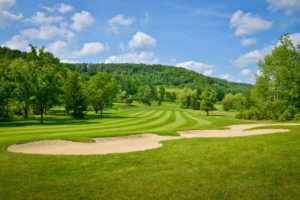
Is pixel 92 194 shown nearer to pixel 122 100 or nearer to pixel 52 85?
pixel 52 85

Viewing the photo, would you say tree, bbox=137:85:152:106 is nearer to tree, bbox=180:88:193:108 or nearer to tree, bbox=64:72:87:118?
tree, bbox=180:88:193:108

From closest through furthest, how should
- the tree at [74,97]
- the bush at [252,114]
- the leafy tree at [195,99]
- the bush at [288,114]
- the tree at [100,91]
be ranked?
the bush at [288,114]
the tree at [74,97]
the bush at [252,114]
the tree at [100,91]
the leafy tree at [195,99]

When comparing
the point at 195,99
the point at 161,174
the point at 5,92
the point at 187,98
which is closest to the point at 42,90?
the point at 5,92

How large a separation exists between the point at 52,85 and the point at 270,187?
42.1 m

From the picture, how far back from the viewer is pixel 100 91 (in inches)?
2402

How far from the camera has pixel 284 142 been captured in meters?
17.6

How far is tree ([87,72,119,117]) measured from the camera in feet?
201

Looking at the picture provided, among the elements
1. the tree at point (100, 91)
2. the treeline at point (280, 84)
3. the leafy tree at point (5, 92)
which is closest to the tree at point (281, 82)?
the treeline at point (280, 84)

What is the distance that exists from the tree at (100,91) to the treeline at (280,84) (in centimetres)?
3508

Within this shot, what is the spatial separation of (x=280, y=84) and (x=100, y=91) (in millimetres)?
40142

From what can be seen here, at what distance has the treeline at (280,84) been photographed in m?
52.9

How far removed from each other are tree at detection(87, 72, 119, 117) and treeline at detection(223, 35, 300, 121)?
3508cm

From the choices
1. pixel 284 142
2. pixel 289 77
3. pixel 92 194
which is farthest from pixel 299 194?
pixel 289 77

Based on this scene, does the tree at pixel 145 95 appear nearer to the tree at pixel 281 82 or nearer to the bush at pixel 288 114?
the tree at pixel 281 82
